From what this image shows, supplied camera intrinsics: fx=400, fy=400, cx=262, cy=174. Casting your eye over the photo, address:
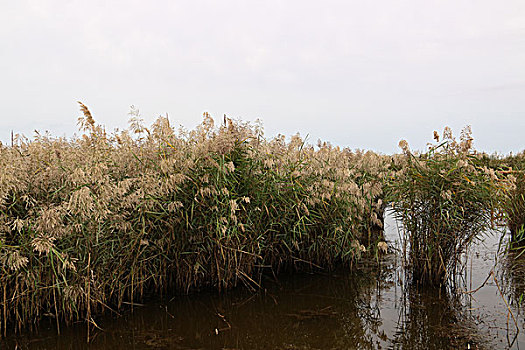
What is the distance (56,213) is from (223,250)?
76.6 inches

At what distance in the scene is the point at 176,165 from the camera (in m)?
4.52

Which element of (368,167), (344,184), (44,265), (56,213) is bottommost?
(44,265)

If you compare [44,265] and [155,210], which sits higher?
[155,210]

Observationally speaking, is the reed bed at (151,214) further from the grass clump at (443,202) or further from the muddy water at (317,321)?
the grass clump at (443,202)

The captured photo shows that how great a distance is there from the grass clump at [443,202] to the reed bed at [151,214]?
0.68 meters

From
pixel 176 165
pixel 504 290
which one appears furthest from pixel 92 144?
pixel 504 290

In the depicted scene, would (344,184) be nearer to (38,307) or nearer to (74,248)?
(74,248)

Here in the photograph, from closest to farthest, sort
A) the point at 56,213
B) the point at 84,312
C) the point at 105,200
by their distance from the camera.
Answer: the point at 56,213, the point at 105,200, the point at 84,312

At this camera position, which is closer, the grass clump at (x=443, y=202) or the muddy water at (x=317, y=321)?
the muddy water at (x=317, y=321)

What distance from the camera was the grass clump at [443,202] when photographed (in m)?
4.68

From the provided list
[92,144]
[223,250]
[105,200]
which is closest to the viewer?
[105,200]

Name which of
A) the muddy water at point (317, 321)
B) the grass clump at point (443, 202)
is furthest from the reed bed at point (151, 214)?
the grass clump at point (443, 202)

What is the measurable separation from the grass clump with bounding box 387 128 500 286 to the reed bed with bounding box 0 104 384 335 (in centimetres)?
68

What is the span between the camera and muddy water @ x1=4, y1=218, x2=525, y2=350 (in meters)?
3.81
